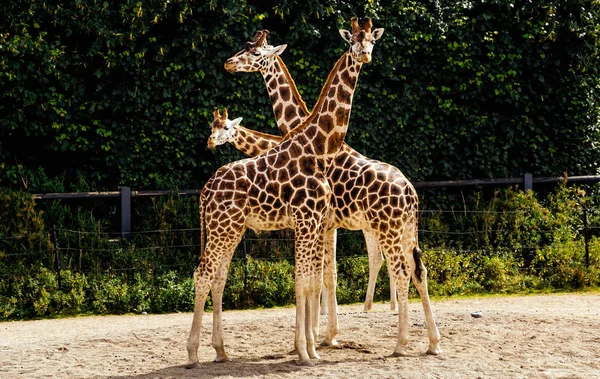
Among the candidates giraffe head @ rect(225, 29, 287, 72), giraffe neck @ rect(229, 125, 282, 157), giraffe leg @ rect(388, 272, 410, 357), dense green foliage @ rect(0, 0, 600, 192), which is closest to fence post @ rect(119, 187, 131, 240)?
dense green foliage @ rect(0, 0, 600, 192)

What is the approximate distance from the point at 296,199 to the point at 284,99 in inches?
89.4

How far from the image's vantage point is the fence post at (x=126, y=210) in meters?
15.1

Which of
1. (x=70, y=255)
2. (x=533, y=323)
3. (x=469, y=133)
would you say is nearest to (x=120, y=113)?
(x=70, y=255)

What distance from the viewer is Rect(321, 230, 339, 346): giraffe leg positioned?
10258 mm

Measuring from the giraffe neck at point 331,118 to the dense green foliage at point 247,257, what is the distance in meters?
4.72

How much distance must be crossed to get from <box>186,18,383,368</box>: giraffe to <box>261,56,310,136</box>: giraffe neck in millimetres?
Result: 1415

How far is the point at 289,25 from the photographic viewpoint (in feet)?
53.1

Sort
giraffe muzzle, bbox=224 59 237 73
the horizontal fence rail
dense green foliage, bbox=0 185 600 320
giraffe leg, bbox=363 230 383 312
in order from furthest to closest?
the horizontal fence rail → dense green foliage, bbox=0 185 600 320 → giraffe leg, bbox=363 230 383 312 → giraffe muzzle, bbox=224 59 237 73

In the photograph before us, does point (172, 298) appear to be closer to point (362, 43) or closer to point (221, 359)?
point (221, 359)

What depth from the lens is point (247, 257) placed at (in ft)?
47.0

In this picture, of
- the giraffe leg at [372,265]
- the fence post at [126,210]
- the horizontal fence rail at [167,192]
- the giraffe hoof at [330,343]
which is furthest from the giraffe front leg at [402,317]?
the fence post at [126,210]

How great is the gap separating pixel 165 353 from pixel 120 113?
6501mm

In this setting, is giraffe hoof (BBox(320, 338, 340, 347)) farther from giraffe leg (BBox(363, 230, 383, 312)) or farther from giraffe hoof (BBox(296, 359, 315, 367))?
giraffe leg (BBox(363, 230, 383, 312))

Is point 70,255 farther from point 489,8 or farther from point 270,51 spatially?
point 489,8
